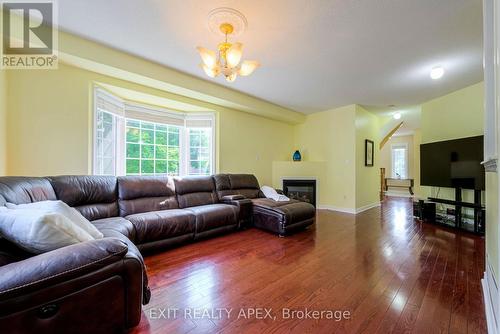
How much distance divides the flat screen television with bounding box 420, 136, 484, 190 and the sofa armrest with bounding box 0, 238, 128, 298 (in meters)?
4.85

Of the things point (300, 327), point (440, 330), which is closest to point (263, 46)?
point (300, 327)

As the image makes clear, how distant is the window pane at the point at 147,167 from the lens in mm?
3968

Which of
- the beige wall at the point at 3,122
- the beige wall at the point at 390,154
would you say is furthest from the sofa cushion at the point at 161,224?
the beige wall at the point at 390,154

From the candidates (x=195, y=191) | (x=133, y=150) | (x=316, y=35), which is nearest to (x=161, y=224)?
(x=195, y=191)

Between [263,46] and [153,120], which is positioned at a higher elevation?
[263,46]

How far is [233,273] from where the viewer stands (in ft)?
6.88

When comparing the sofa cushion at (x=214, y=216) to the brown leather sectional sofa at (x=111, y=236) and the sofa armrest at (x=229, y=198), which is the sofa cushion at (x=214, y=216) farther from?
the sofa armrest at (x=229, y=198)

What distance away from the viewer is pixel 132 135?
387cm

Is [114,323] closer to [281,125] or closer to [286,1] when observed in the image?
[286,1]

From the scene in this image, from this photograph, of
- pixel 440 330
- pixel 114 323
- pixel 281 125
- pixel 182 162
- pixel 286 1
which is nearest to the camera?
pixel 114 323

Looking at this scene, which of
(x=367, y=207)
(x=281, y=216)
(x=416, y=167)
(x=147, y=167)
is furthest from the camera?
(x=416, y=167)

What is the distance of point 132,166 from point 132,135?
57 centimetres

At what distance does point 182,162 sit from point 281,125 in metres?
2.89

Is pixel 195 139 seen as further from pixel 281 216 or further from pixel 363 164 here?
pixel 363 164
